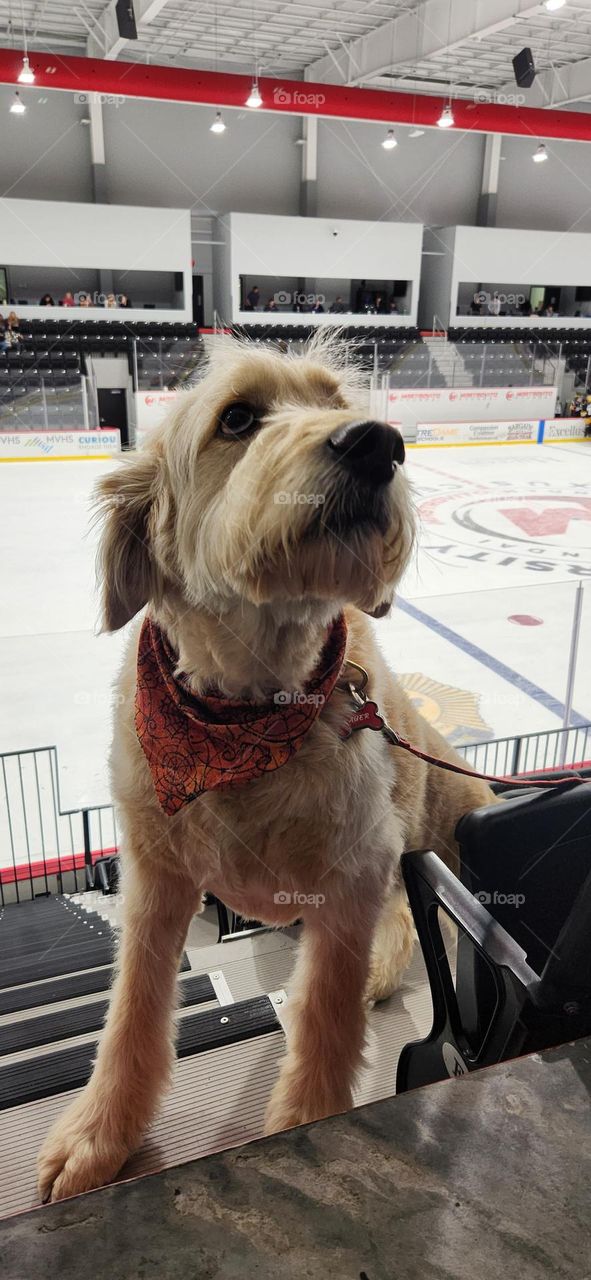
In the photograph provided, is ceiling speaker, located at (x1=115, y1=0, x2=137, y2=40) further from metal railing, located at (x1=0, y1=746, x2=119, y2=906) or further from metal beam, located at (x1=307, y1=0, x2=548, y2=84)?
metal railing, located at (x1=0, y1=746, x2=119, y2=906)

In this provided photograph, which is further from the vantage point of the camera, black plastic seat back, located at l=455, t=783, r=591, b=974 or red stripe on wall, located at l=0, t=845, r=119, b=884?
red stripe on wall, located at l=0, t=845, r=119, b=884

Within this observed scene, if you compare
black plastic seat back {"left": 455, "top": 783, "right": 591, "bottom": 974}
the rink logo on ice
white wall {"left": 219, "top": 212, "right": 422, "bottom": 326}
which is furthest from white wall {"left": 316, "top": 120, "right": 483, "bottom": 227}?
black plastic seat back {"left": 455, "top": 783, "right": 591, "bottom": 974}

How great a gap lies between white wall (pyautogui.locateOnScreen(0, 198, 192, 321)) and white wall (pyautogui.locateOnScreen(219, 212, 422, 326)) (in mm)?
1339

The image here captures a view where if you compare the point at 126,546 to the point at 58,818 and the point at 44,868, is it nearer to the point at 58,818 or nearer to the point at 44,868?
the point at 44,868

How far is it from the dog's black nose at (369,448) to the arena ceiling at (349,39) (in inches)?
630

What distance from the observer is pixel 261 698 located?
1.57m

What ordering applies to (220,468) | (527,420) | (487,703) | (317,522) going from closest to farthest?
1. (317,522)
2. (220,468)
3. (487,703)
4. (527,420)

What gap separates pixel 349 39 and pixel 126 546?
22.7 metres

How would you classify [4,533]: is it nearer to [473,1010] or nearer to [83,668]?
[83,668]

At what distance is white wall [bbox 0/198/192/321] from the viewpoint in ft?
66.5

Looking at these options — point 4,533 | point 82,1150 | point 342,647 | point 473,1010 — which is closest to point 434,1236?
point 473,1010

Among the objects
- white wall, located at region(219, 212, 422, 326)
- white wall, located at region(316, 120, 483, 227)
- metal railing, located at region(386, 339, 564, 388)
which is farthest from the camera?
white wall, located at region(316, 120, 483, 227)

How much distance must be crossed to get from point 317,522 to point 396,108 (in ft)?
62.7

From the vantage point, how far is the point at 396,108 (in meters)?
17.1
